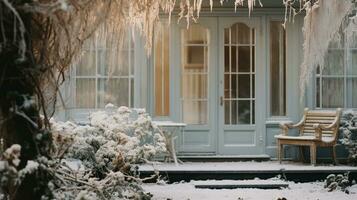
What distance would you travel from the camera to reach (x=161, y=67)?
419 inches

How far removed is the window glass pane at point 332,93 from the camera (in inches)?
421

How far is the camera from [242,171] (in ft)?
30.1

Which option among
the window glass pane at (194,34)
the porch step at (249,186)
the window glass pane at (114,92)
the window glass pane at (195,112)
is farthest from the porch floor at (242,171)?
the window glass pane at (194,34)

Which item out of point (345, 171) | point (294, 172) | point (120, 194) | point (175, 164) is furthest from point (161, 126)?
point (120, 194)

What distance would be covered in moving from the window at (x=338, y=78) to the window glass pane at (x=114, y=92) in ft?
10.2

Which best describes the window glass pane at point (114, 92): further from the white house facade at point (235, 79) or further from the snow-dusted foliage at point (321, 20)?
the snow-dusted foliage at point (321, 20)

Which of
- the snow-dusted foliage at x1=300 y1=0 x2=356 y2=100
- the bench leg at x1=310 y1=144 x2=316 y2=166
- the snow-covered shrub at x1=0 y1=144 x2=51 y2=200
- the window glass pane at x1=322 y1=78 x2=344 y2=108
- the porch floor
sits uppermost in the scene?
the snow-dusted foliage at x1=300 y1=0 x2=356 y2=100

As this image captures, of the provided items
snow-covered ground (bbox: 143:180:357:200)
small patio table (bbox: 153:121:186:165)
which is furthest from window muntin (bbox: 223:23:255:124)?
snow-covered ground (bbox: 143:180:357:200)

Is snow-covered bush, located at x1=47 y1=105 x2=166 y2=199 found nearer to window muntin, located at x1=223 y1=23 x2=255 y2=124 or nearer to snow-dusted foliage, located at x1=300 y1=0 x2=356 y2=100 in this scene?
snow-dusted foliage, located at x1=300 y1=0 x2=356 y2=100

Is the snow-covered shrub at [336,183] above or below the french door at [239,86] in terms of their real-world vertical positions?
below

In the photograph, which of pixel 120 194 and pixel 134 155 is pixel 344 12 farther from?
pixel 120 194

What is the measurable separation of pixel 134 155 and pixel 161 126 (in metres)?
3.40

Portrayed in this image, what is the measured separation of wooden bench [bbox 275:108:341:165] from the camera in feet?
32.3

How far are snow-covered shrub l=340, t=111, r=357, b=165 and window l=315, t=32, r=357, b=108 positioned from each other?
37cm
